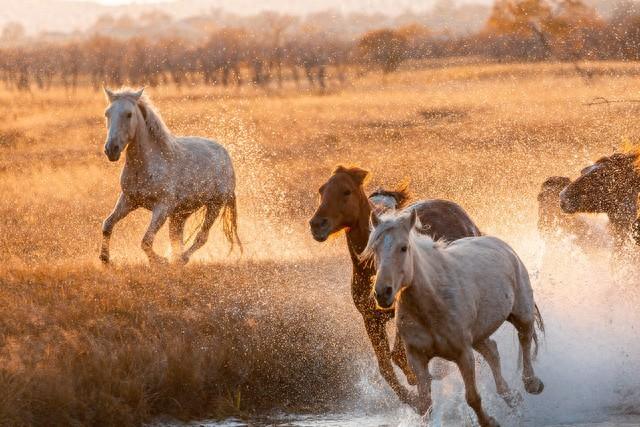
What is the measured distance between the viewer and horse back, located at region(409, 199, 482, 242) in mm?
9727

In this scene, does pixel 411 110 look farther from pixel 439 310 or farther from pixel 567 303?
pixel 439 310

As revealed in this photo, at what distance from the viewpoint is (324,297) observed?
38.5 ft

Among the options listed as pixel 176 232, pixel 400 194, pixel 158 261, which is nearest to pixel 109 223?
pixel 158 261

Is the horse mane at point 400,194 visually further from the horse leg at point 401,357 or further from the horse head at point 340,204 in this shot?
the horse leg at point 401,357

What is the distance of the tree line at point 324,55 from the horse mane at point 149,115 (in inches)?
1360

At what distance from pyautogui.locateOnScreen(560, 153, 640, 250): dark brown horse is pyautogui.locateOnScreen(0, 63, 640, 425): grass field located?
92.1 inches

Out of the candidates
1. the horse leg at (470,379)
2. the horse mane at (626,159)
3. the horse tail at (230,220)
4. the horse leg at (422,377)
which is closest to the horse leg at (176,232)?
the horse tail at (230,220)

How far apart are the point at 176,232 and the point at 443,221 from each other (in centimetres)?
495

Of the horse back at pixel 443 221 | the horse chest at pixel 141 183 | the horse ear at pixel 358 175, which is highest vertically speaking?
the horse ear at pixel 358 175

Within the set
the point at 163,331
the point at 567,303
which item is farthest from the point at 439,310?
the point at 567,303

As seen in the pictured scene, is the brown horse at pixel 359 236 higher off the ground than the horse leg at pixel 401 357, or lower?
higher

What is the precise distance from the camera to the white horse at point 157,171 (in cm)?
1224

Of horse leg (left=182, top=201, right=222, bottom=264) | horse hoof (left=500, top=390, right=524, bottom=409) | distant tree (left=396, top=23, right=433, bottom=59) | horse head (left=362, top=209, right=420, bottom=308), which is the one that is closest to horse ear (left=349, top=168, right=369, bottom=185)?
horse head (left=362, top=209, right=420, bottom=308)

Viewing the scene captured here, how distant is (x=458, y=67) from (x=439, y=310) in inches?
1726
